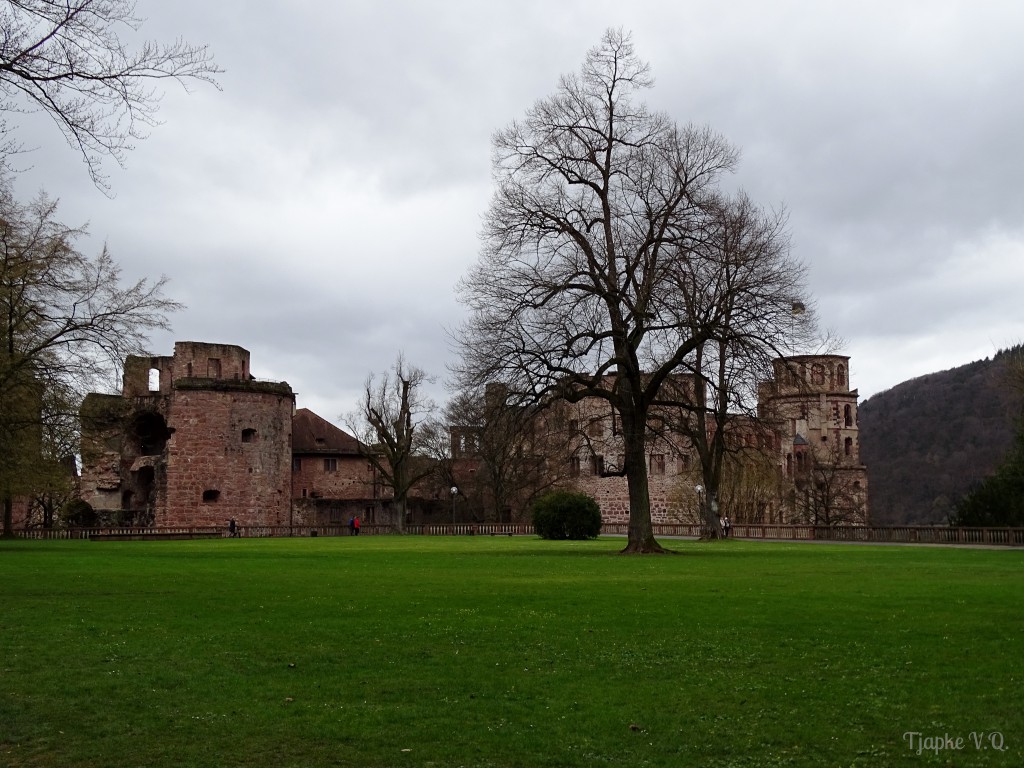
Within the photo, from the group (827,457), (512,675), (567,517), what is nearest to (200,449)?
(567,517)

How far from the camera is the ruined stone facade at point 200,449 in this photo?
61.2 meters

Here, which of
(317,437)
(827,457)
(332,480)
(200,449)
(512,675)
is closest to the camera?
(512,675)

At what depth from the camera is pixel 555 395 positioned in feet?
92.1

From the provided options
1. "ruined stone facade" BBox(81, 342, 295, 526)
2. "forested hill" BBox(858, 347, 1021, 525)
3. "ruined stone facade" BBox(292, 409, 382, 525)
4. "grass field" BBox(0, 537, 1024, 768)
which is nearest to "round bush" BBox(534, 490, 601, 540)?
"ruined stone facade" BBox(81, 342, 295, 526)

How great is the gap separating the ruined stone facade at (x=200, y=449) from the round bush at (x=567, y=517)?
24.3m

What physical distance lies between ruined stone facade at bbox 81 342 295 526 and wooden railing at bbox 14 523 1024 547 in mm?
4440

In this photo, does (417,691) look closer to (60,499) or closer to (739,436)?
(739,436)

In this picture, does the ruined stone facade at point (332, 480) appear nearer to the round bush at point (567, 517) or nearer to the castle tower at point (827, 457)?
the castle tower at point (827, 457)

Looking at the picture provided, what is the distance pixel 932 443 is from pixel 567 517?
59.6 m

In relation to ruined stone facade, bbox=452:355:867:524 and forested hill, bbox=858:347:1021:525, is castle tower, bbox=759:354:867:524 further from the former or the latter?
forested hill, bbox=858:347:1021:525

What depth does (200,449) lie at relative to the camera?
61.6m

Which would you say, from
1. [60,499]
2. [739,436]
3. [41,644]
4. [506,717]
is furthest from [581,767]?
[60,499]

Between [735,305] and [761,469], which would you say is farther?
[761,469]

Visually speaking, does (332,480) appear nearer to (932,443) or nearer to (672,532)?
(672,532)
